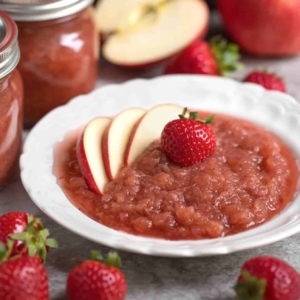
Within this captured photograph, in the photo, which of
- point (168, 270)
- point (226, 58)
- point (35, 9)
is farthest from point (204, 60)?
point (168, 270)

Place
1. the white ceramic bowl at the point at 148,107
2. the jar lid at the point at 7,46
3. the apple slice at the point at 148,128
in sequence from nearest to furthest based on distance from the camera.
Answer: the white ceramic bowl at the point at 148,107
the jar lid at the point at 7,46
the apple slice at the point at 148,128

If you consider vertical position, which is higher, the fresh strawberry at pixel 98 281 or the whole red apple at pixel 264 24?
the fresh strawberry at pixel 98 281

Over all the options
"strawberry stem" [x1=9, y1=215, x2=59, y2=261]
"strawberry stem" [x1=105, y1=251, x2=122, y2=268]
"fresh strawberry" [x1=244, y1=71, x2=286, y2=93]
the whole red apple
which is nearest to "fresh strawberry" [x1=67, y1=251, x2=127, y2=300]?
"strawberry stem" [x1=105, y1=251, x2=122, y2=268]

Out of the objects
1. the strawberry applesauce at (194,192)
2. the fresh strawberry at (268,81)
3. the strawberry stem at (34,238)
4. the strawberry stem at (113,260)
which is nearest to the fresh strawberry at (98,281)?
the strawberry stem at (113,260)

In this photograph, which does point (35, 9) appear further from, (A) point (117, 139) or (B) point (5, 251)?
(B) point (5, 251)

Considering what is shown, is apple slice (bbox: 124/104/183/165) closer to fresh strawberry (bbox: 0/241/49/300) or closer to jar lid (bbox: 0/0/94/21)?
jar lid (bbox: 0/0/94/21)

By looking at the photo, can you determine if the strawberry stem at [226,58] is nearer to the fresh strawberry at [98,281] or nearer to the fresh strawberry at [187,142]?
the fresh strawberry at [187,142]

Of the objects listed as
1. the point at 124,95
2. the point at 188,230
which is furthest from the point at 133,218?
the point at 124,95

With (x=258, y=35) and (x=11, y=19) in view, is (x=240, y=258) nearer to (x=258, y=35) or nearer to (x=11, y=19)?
(x=11, y=19)
